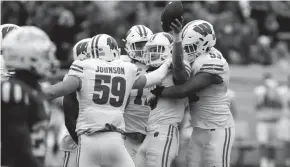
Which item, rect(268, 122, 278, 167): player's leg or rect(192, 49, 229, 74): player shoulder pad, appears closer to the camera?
rect(192, 49, 229, 74): player shoulder pad

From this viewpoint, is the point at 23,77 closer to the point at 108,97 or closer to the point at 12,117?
the point at 12,117

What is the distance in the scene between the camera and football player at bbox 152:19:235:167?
24.7 ft

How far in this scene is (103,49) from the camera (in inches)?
277

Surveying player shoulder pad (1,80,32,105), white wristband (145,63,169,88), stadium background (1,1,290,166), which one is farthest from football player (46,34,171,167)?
stadium background (1,1,290,166)

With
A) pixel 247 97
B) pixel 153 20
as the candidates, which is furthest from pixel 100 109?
pixel 247 97

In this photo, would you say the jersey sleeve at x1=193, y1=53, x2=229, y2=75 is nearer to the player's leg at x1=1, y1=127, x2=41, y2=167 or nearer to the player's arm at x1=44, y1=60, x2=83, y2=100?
the player's arm at x1=44, y1=60, x2=83, y2=100

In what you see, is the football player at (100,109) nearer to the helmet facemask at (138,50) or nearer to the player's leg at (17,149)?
the helmet facemask at (138,50)

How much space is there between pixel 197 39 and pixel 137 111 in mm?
1086

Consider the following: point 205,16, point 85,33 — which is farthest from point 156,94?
point 205,16

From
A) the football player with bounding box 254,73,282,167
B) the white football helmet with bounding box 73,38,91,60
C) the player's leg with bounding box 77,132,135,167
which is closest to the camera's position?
the player's leg with bounding box 77,132,135,167

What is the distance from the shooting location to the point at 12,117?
5543 millimetres

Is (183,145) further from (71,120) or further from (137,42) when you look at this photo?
(71,120)

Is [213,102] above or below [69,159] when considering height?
above

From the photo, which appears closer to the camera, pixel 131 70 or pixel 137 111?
pixel 131 70
